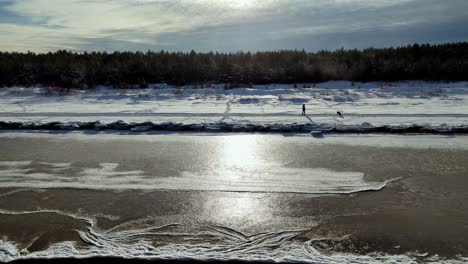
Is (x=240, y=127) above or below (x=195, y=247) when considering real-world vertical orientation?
above

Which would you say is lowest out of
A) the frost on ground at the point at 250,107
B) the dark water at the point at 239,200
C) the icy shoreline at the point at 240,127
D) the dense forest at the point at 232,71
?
the dark water at the point at 239,200

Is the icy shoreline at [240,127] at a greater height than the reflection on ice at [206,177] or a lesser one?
greater

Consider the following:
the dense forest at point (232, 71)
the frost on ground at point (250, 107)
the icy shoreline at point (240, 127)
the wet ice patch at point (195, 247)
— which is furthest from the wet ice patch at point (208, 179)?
the dense forest at point (232, 71)

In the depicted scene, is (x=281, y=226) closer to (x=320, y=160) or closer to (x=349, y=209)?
(x=349, y=209)

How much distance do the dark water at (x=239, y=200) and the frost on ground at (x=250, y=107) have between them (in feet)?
4.78

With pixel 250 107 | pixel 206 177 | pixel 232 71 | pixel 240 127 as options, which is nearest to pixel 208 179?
pixel 206 177

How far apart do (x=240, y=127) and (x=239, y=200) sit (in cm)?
355

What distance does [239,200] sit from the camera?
4.20m

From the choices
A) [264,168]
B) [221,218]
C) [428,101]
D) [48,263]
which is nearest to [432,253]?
[221,218]

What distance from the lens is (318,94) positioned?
1252 cm

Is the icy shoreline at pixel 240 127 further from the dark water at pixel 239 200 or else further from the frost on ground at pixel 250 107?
the dark water at pixel 239 200

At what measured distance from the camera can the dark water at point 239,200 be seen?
3283 mm

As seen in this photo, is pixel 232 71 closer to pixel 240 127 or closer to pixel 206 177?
pixel 240 127

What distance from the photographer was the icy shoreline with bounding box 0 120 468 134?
23.9 feet
